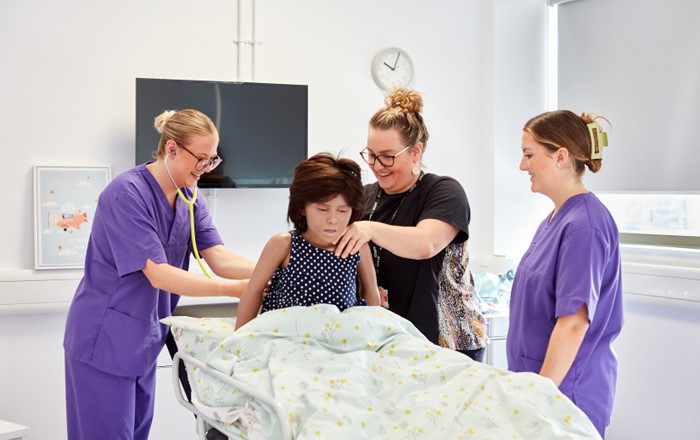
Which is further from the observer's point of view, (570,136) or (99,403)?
(99,403)

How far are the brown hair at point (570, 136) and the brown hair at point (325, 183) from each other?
480 millimetres

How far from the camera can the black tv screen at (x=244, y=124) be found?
332cm

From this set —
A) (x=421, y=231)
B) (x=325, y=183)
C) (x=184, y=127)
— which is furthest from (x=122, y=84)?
(x=421, y=231)

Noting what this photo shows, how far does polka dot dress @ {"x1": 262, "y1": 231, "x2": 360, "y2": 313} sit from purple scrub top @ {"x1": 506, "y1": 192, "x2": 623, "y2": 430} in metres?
0.45

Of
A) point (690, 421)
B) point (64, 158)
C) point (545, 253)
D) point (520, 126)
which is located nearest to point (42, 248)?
point (64, 158)

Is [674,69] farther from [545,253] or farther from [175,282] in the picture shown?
[175,282]

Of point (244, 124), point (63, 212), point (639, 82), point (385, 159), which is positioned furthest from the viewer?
point (639, 82)

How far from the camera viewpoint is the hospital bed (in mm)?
1396

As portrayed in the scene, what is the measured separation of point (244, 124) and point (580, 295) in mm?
2077

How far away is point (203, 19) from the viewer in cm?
354

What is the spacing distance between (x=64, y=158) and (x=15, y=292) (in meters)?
0.59

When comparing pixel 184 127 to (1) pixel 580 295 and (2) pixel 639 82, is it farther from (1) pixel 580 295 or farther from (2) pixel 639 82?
(2) pixel 639 82

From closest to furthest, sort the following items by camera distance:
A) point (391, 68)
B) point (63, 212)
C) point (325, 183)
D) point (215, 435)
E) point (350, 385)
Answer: point (350, 385), point (215, 435), point (325, 183), point (63, 212), point (391, 68)

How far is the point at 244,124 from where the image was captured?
350 cm
